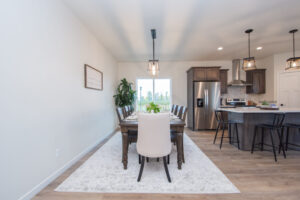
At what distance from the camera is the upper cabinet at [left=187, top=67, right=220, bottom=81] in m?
4.52

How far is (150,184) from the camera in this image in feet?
5.49

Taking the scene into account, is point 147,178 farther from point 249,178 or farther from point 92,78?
point 92,78

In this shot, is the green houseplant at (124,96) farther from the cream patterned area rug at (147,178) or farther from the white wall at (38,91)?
the cream patterned area rug at (147,178)

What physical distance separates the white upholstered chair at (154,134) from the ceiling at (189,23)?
6.14ft

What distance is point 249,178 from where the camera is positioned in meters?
1.79

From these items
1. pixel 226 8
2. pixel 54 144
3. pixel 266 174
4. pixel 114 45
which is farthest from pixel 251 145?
pixel 114 45

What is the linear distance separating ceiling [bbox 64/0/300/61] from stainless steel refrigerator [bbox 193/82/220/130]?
1.25 metres

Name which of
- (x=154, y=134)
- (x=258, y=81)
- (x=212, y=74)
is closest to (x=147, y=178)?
(x=154, y=134)

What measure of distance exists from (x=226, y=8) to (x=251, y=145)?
2.78 m

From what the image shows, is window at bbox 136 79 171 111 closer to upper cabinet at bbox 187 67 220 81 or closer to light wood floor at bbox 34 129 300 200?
upper cabinet at bbox 187 67 220 81

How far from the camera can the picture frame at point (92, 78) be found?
Result: 2.72m

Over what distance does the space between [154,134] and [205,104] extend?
134 inches

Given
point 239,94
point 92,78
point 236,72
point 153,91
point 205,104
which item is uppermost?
point 236,72

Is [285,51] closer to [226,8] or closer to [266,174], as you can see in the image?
[226,8]
